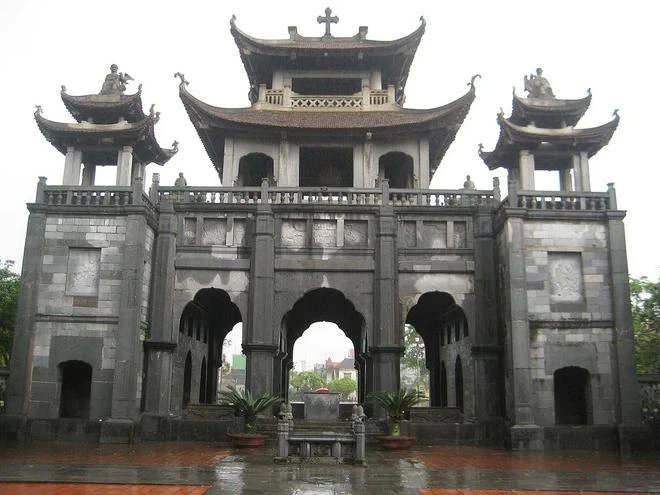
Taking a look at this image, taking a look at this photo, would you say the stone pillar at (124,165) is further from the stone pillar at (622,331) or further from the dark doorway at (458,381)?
the stone pillar at (622,331)

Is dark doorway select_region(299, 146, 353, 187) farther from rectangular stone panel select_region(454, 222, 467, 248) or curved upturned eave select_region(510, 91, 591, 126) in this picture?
curved upturned eave select_region(510, 91, 591, 126)

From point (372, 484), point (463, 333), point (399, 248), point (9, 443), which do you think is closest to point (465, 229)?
point (399, 248)

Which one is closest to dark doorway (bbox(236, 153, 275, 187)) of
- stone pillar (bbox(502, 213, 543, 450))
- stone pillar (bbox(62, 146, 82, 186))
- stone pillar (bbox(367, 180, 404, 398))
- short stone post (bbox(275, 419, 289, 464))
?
stone pillar (bbox(62, 146, 82, 186))

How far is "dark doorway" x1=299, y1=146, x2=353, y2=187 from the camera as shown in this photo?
28625 millimetres

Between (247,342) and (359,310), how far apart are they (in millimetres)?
3807

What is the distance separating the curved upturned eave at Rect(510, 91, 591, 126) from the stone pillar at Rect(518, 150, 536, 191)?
142cm

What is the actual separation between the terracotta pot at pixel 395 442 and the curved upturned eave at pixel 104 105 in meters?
13.9

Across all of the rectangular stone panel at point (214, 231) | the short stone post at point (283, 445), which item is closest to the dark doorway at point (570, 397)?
the short stone post at point (283, 445)

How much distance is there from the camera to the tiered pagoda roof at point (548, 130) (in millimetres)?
22797

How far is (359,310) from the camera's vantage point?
881 inches

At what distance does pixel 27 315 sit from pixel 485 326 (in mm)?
14355

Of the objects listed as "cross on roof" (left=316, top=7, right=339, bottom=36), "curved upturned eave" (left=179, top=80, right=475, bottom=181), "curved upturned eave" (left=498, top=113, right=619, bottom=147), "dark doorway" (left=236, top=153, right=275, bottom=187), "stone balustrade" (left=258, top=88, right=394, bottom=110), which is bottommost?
"curved upturned eave" (left=498, top=113, right=619, bottom=147)

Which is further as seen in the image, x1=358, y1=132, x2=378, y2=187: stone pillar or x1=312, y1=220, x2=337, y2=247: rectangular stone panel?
x1=358, y1=132, x2=378, y2=187: stone pillar

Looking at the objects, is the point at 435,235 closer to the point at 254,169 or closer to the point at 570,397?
the point at 570,397
